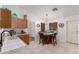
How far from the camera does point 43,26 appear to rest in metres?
4.09

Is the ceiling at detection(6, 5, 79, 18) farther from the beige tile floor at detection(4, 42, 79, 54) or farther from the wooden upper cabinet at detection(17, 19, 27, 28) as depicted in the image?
the beige tile floor at detection(4, 42, 79, 54)

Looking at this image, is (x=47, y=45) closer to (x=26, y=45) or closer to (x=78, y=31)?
(x=26, y=45)

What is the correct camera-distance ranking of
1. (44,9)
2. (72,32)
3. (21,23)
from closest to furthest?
1. (44,9)
2. (21,23)
3. (72,32)

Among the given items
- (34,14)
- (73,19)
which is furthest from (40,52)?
(73,19)

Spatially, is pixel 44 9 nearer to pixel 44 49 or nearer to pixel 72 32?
pixel 44 49

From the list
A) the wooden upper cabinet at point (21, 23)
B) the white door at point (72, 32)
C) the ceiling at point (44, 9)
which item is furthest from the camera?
the white door at point (72, 32)

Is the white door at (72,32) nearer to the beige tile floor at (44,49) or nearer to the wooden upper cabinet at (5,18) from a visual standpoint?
the beige tile floor at (44,49)

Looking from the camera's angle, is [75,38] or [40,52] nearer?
[40,52]

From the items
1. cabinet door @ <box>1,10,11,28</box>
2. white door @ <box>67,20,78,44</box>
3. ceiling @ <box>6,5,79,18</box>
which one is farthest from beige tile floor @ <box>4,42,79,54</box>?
ceiling @ <box>6,5,79,18</box>

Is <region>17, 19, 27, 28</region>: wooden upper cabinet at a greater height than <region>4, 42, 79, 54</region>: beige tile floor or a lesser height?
greater

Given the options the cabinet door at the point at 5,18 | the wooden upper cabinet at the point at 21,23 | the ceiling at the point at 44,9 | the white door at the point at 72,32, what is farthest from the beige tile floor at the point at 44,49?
the ceiling at the point at 44,9

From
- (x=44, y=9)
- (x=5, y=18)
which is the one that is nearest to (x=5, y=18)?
(x=5, y=18)

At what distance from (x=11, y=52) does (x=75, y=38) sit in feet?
8.07
